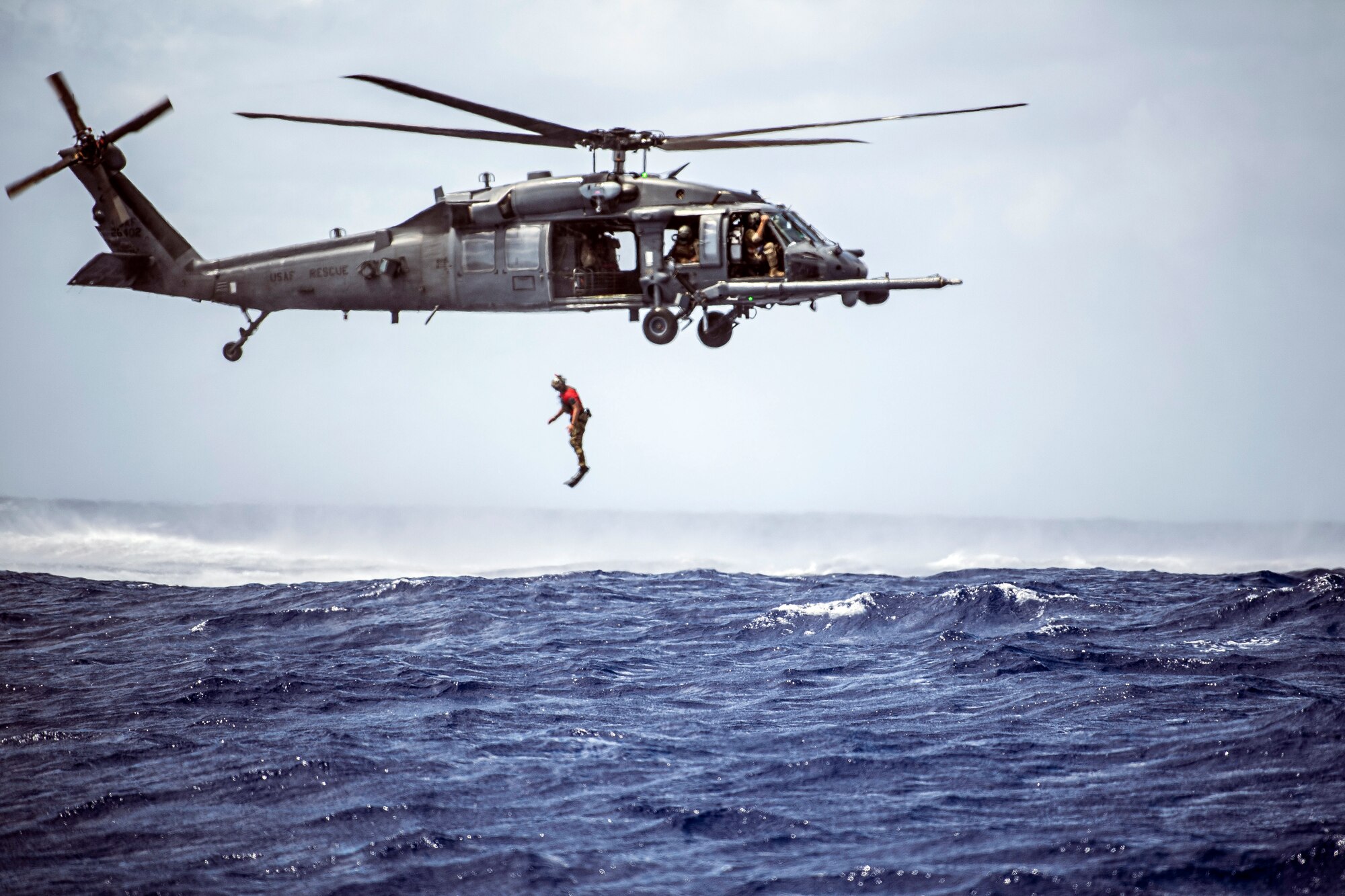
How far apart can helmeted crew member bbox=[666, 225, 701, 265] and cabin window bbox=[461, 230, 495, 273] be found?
3.59 metres

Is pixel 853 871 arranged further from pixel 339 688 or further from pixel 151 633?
pixel 151 633

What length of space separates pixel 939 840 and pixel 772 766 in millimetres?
4862

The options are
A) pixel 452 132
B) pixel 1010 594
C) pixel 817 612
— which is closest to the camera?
pixel 452 132

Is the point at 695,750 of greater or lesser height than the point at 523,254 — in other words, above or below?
below

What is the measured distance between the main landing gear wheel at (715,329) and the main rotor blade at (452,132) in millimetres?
4573

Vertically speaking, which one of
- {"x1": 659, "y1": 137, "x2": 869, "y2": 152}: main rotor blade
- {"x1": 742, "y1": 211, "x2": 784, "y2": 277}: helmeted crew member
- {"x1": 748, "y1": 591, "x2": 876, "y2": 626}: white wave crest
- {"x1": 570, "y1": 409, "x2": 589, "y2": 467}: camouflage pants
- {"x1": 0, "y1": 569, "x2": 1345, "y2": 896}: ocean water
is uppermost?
{"x1": 659, "y1": 137, "x2": 869, "y2": 152}: main rotor blade

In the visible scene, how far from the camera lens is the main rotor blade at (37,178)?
24438 mm

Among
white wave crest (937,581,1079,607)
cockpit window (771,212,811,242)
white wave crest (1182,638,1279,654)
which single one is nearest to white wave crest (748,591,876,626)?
white wave crest (937,581,1079,607)

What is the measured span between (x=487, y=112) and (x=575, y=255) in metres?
3.29

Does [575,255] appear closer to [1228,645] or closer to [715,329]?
[715,329]

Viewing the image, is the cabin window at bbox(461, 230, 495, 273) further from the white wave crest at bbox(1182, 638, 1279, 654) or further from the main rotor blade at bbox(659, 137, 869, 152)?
the white wave crest at bbox(1182, 638, 1279, 654)

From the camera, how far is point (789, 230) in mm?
22422

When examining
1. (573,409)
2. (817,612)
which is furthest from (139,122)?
(817,612)

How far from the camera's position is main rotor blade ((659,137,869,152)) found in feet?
73.1
